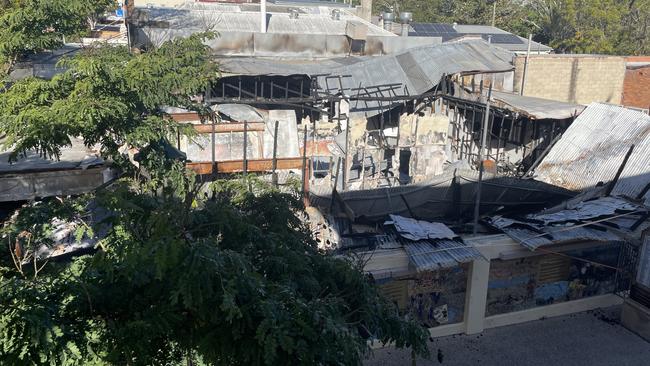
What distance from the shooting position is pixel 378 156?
1566 cm

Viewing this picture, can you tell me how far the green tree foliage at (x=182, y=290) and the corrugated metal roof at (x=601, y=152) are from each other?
9.06 meters

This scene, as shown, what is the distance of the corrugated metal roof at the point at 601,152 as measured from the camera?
12547 millimetres

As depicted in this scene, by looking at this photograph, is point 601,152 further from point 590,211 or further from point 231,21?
point 231,21

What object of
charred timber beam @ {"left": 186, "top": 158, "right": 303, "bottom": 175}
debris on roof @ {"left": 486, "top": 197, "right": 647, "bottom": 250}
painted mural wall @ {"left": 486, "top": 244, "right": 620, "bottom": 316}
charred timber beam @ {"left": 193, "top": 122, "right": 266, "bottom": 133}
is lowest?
painted mural wall @ {"left": 486, "top": 244, "right": 620, "bottom": 316}

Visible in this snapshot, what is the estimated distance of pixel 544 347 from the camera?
10.5 metres

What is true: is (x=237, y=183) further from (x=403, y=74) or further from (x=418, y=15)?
(x=418, y=15)

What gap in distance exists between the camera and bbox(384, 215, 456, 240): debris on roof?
9.78 metres

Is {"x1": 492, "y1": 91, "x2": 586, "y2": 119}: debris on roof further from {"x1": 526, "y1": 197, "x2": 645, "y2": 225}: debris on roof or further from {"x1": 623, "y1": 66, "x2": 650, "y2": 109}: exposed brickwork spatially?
{"x1": 623, "y1": 66, "x2": 650, "y2": 109}: exposed brickwork

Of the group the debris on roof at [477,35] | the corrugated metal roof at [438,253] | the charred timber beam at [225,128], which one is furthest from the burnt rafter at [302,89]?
the debris on roof at [477,35]

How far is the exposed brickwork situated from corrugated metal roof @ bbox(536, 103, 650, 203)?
8.05 meters

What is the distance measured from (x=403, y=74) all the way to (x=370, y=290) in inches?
519

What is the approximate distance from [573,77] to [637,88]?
3.60 meters

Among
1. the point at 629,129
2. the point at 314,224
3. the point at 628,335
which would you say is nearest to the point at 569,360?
the point at 628,335

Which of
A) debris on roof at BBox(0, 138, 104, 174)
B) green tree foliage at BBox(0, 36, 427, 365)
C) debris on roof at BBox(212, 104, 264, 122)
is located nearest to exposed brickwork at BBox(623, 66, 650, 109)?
debris on roof at BBox(212, 104, 264, 122)
